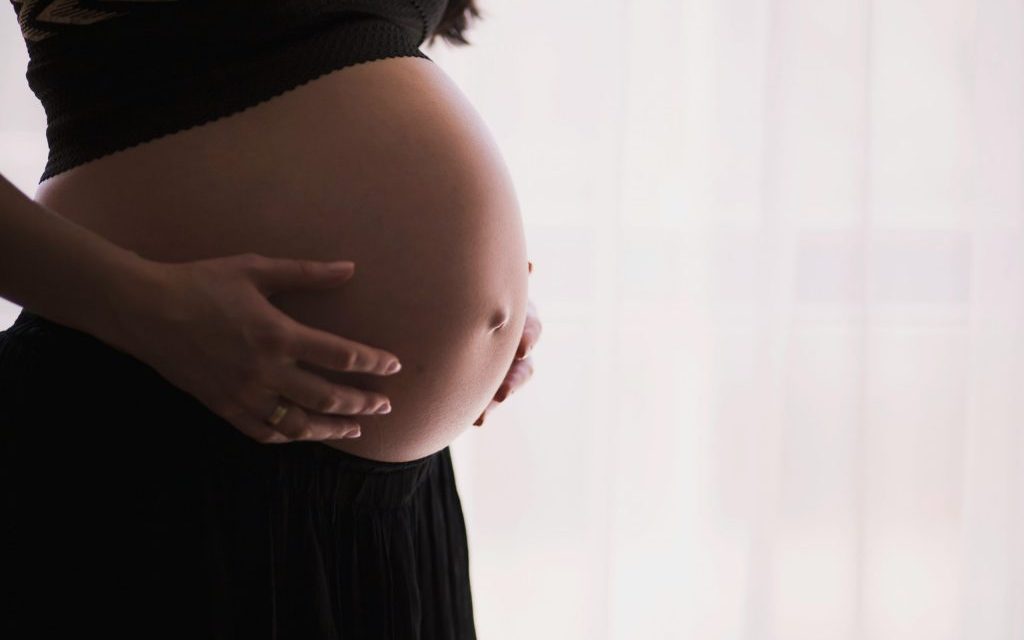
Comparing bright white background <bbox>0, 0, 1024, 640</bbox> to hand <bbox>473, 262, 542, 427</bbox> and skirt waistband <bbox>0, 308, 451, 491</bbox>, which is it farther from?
skirt waistband <bbox>0, 308, 451, 491</bbox>

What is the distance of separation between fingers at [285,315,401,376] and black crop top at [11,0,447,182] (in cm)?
Answer: 19

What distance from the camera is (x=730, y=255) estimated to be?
59.5 inches

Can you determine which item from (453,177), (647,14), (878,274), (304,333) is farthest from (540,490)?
(304,333)

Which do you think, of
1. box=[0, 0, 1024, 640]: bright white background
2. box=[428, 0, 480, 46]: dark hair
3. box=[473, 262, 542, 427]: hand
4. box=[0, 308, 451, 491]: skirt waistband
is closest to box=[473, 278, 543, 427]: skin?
box=[473, 262, 542, 427]: hand

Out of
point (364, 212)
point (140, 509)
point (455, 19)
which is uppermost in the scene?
point (455, 19)

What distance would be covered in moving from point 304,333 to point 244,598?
0.20m

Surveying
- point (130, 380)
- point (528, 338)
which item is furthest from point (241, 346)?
point (528, 338)

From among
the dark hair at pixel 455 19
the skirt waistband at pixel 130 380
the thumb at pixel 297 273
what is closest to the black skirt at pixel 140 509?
the skirt waistband at pixel 130 380

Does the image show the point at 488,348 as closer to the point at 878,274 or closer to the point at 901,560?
the point at 878,274

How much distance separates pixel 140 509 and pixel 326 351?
172 millimetres

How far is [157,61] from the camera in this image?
0.61m

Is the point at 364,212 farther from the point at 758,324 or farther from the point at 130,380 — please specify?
the point at 758,324

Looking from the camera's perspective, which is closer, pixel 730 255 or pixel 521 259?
pixel 521 259

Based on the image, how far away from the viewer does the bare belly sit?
0.59 meters
